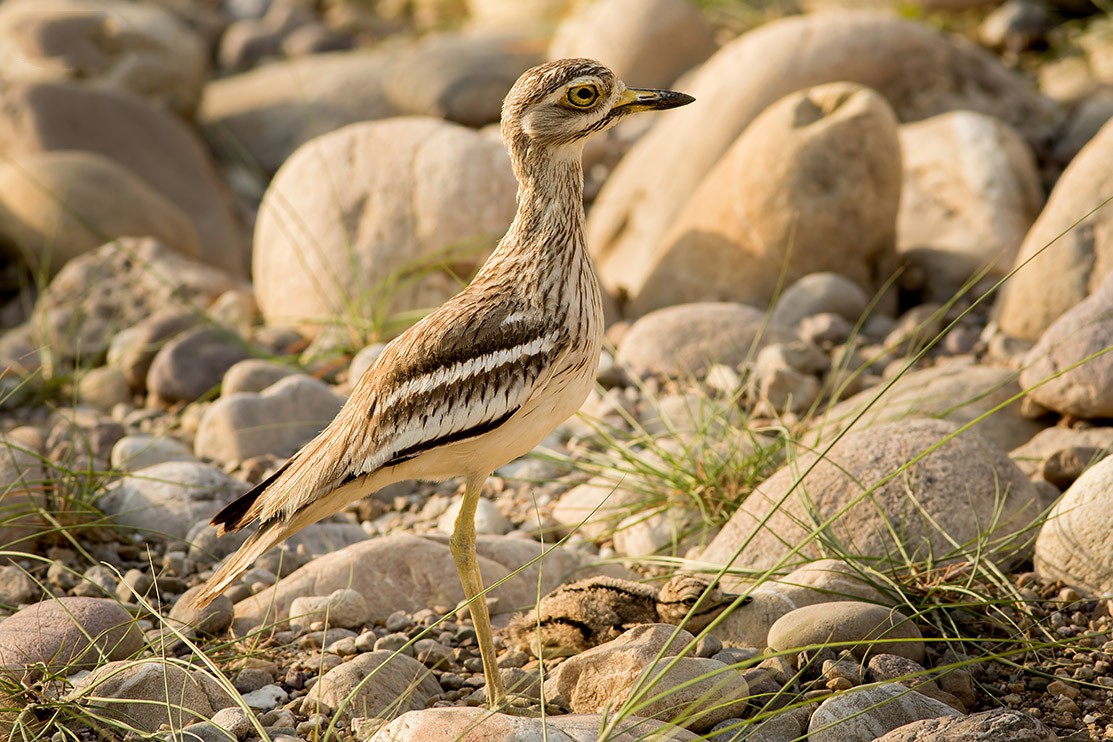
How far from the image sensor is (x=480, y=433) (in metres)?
3.68

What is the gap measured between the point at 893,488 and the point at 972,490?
0.88 ft

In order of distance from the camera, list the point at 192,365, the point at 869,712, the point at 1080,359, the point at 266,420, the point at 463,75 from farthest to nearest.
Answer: the point at 463,75 → the point at 192,365 → the point at 266,420 → the point at 1080,359 → the point at 869,712

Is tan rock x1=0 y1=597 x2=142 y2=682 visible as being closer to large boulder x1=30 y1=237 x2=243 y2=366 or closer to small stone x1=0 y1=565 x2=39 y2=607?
small stone x1=0 y1=565 x2=39 y2=607

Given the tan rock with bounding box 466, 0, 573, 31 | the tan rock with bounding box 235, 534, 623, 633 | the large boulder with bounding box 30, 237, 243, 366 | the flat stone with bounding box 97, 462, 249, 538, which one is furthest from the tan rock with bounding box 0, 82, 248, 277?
the tan rock with bounding box 235, 534, 623, 633

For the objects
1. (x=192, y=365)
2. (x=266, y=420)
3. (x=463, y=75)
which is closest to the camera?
(x=266, y=420)

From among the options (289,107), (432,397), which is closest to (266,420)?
(432,397)

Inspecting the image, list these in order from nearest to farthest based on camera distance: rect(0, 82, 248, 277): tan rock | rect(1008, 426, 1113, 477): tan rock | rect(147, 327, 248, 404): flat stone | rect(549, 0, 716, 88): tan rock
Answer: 1. rect(1008, 426, 1113, 477): tan rock
2. rect(147, 327, 248, 404): flat stone
3. rect(0, 82, 248, 277): tan rock
4. rect(549, 0, 716, 88): tan rock

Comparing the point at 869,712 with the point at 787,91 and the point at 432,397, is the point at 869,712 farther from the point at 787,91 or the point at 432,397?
the point at 787,91

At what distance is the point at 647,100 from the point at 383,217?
346 centimetres

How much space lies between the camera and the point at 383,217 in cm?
718

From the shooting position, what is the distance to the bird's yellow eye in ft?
12.7

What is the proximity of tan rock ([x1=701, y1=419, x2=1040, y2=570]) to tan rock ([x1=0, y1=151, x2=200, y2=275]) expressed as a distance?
5781 mm

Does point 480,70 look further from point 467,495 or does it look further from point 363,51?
point 467,495

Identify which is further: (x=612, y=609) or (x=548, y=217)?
(x=612, y=609)
